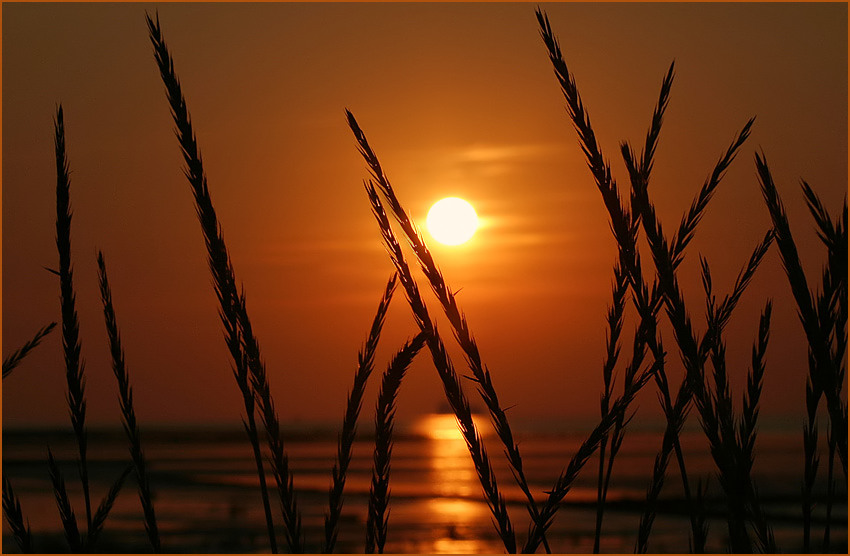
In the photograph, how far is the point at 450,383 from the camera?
44.6 inches

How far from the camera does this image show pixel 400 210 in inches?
44.5

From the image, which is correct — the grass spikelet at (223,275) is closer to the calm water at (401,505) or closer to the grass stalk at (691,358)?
the grass stalk at (691,358)

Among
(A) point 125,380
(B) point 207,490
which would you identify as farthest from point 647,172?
(B) point 207,490

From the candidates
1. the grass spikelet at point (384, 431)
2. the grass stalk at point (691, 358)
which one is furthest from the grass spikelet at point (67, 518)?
the grass stalk at point (691, 358)

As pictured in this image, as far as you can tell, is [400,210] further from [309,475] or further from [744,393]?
[309,475]

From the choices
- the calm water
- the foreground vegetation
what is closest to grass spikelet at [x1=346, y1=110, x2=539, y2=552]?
the foreground vegetation

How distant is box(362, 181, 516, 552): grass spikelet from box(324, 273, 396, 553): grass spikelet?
25 centimetres

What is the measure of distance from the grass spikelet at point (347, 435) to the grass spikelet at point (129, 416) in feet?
0.89

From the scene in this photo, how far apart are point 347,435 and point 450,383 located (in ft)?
0.98

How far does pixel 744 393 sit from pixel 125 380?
110cm

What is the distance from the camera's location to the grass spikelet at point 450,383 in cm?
113

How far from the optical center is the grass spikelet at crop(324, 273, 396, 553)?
1333mm

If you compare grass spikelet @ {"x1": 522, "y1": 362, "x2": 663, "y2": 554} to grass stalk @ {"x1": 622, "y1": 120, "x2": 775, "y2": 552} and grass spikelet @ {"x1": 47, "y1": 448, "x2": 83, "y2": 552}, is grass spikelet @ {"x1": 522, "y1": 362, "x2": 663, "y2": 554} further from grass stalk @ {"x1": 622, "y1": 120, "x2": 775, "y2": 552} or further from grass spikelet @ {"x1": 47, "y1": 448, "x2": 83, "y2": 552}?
grass spikelet @ {"x1": 47, "y1": 448, "x2": 83, "y2": 552}

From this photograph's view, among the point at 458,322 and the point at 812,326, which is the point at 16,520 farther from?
the point at 812,326
